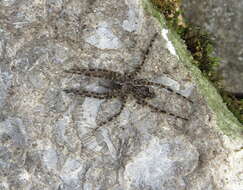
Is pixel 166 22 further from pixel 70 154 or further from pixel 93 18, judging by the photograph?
pixel 70 154

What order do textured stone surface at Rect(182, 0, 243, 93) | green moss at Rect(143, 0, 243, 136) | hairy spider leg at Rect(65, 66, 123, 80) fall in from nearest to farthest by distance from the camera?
hairy spider leg at Rect(65, 66, 123, 80) → green moss at Rect(143, 0, 243, 136) → textured stone surface at Rect(182, 0, 243, 93)

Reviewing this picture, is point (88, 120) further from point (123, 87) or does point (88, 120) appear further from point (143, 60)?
point (143, 60)

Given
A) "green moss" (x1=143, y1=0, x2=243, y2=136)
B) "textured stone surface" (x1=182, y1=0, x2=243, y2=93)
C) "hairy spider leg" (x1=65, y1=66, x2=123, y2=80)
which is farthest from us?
"textured stone surface" (x1=182, y1=0, x2=243, y2=93)

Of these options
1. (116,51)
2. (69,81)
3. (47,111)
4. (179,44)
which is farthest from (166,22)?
(47,111)

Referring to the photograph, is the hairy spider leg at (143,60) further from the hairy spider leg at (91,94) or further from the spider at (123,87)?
the hairy spider leg at (91,94)

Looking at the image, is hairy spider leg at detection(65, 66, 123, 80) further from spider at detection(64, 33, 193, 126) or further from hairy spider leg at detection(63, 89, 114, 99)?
hairy spider leg at detection(63, 89, 114, 99)

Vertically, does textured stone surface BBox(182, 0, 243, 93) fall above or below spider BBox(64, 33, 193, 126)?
above

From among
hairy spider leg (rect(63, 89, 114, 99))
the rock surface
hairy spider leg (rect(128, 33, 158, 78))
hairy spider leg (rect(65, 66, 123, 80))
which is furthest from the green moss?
hairy spider leg (rect(63, 89, 114, 99))

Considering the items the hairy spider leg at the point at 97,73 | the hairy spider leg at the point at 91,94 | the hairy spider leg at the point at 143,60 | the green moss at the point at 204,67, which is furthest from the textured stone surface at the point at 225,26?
the hairy spider leg at the point at 91,94
